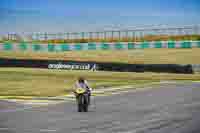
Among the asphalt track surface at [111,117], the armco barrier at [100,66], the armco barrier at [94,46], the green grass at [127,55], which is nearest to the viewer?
the asphalt track surface at [111,117]

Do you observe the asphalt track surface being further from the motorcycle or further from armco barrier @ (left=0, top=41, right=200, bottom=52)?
armco barrier @ (left=0, top=41, right=200, bottom=52)

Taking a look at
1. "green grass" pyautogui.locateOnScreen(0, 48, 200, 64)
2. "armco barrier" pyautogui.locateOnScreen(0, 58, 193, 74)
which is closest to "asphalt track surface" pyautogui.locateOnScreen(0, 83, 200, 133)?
"armco barrier" pyautogui.locateOnScreen(0, 58, 193, 74)

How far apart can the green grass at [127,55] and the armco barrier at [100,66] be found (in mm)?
12080

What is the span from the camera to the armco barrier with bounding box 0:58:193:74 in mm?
50469

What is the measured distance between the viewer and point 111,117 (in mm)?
21469

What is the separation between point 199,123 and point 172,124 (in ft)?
3.02

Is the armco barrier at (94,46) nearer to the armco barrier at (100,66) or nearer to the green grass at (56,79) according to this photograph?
the armco barrier at (100,66)

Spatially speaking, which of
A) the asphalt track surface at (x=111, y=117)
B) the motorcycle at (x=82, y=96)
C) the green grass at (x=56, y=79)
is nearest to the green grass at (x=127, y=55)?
the green grass at (x=56, y=79)

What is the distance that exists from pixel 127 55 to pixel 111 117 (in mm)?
48720

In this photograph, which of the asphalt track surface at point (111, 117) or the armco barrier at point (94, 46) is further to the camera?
the armco barrier at point (94, 46)

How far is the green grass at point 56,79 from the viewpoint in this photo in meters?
38.9

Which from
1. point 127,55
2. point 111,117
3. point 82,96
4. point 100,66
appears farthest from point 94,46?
point 111,117

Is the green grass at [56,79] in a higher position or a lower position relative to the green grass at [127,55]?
lower

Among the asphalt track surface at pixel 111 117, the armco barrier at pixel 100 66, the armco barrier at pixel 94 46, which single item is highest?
the armco barrier at pixel 94 46
